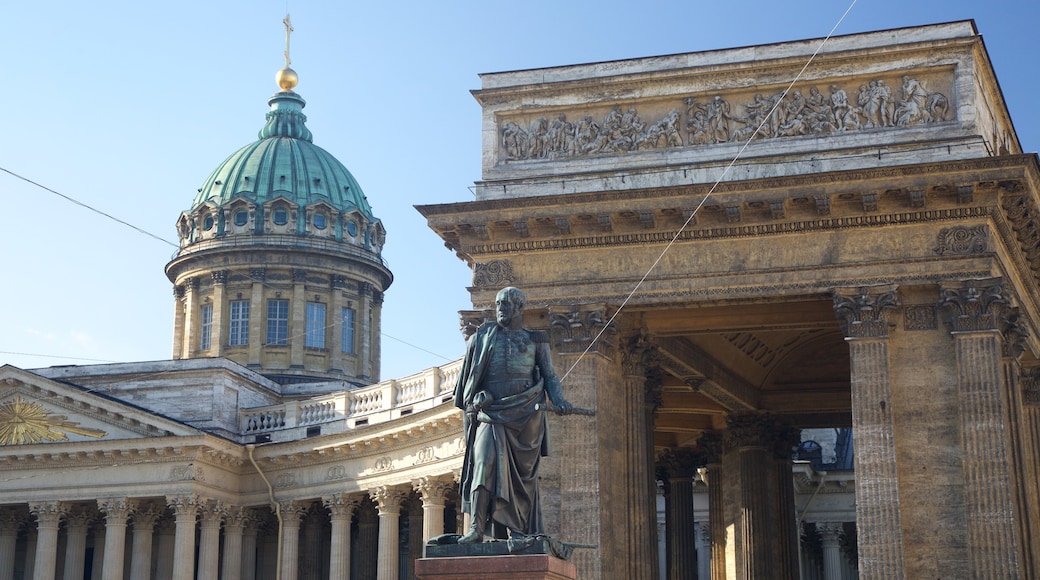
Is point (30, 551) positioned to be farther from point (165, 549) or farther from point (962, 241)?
point (962, 241)

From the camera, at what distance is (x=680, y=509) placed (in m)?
43.9

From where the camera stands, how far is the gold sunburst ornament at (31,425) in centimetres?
5525

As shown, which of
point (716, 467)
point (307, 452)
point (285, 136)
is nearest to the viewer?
point (716, 467)

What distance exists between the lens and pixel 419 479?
155ft

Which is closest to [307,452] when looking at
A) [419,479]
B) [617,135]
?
[419,479]

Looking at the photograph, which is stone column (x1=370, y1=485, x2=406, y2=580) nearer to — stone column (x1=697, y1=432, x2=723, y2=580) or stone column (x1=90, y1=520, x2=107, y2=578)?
stone column (x1=697, y1=432, x2=723, y2=580)

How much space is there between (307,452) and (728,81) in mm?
24247

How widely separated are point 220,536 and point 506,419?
43869 mm

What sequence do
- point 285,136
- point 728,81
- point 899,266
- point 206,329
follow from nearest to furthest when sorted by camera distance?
point 899,266, point 728,81, point 206,329, point 285,136

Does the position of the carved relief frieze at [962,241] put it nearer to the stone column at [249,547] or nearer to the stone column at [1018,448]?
the stone column at [1018,448]

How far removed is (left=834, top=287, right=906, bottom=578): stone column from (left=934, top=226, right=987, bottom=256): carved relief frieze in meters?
1.30

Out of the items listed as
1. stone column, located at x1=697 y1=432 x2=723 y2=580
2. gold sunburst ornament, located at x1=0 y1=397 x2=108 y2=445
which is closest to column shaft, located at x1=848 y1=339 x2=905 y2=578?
stone column, located at x1=697 y1=432 x2=723 y2=580

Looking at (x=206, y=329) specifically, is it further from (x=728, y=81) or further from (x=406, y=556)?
(x=728, y=81)

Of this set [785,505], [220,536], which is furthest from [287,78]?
[785,505]
